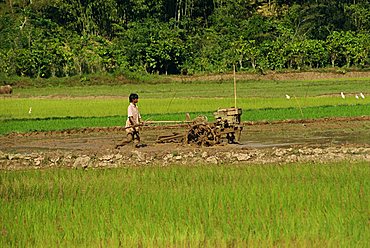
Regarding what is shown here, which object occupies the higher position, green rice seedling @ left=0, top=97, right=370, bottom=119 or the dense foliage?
the dense foliage

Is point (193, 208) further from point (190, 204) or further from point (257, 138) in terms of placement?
point (257, 138)

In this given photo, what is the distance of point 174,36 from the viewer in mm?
43500

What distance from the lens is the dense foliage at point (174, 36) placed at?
40812 mm

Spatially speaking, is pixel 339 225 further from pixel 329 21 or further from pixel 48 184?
pixel 329 21

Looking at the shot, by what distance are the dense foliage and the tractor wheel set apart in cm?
2537

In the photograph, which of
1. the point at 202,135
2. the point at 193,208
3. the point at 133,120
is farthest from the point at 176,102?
the point at 193,208

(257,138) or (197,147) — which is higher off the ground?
(197,147)

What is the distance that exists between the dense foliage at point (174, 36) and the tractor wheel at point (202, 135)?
2537 cm

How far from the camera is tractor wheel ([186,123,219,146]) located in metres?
14.6

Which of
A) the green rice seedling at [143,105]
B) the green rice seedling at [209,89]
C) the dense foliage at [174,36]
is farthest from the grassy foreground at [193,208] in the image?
the dense foliage at [174,36]

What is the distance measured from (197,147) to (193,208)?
24.5 ft

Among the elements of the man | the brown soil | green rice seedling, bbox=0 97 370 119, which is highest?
the man

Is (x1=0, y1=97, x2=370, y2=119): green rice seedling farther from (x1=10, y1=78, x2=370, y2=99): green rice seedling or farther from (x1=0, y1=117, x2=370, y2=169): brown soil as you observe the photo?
(x1=0, y1=117, x2=370, y2=169): brown soil

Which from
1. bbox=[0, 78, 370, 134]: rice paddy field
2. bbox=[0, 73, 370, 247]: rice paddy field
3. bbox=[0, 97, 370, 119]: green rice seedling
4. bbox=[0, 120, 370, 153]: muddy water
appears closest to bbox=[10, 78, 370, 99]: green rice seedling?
bbox=[0, 78, 370, 134]: rice paddy field
